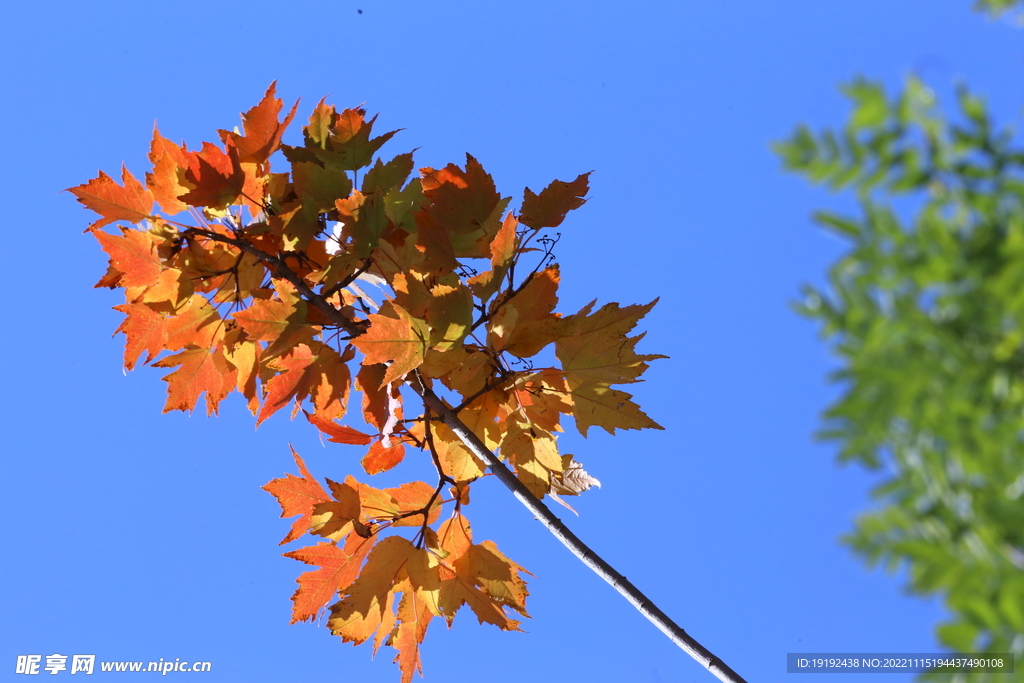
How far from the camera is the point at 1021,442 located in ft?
0.97

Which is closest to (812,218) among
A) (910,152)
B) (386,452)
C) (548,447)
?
(910,152)

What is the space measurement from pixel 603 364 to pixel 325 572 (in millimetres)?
379

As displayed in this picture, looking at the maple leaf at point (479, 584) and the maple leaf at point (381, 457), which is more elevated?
the maple leaf at point (381, 457)

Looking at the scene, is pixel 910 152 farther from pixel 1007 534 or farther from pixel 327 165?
pixel 327 165

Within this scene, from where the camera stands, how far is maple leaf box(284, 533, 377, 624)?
0.83m

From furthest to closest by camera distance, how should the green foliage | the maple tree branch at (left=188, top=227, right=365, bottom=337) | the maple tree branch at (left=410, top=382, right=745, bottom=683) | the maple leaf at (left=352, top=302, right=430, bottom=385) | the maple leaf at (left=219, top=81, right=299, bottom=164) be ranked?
the maple leaf at (left=219, top=81, right=299, bottom=164), the maple tree branch at (left=188, top=227, right=365, bottom=337), the maple leaf at (left=352, top=302, right=430, bottom=385), the maple tree branch at (left=410, top=382, right=745, bottom=683), the green foliage

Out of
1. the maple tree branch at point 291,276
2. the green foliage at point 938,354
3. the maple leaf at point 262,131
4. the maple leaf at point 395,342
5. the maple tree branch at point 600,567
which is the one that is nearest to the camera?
the green foliage at point 938,354

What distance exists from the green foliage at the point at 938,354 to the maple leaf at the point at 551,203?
57 centimetres

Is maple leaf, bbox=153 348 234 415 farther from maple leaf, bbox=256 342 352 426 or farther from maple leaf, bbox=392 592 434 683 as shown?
maple leaf, bbox=392 592 434 683

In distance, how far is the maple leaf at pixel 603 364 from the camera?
0.75 meters

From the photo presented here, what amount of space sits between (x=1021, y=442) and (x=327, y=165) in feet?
2.48

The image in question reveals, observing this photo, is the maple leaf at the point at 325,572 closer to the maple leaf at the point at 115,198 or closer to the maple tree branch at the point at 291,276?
the maple tree branch at the point at 291,276

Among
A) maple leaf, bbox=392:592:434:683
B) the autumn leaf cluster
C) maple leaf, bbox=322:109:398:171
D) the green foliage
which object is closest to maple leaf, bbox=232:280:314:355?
the autumn leaf cluster

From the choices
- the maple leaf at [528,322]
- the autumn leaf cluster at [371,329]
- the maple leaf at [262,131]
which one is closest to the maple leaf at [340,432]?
the autumn leaf cluster at [371,329]
